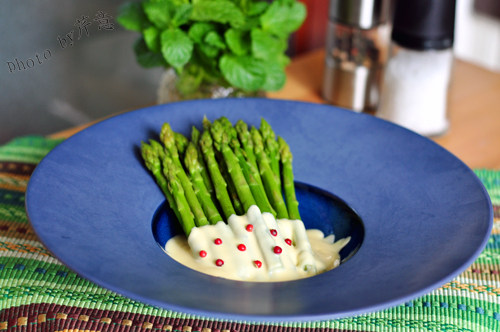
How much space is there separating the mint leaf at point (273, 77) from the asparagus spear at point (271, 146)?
0.50ft

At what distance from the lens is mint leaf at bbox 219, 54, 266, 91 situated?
93cm

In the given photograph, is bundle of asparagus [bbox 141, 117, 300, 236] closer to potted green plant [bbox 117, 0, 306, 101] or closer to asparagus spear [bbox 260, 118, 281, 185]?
asparagus spear [bbox 260, 118, 281, 185]

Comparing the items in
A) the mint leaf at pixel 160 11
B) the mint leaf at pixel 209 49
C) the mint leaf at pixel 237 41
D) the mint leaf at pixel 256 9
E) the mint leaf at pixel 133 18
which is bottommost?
the mint leaf at pixel 209 49

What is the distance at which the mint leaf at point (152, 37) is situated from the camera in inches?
36.6

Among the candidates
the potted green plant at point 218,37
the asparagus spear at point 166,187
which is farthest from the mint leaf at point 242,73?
the asparagus spear at point 166,187

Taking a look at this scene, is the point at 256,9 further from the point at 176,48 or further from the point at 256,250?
the point at 256,250

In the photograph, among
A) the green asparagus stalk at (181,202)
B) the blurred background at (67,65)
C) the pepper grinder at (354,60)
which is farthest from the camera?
the blurred background at (67,65)

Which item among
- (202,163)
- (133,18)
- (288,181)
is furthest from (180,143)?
(133,18)

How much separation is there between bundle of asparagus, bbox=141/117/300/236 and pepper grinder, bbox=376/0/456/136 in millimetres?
309

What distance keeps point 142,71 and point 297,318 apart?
151 cm

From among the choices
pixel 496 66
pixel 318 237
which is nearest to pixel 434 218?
pixel 318 237

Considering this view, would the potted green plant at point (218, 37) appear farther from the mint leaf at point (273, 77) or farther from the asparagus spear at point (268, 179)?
the asparagus spear at point (268, 179)

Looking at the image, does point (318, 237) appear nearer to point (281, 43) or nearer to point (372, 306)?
point (372, 306)

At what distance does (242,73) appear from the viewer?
36.6 inches
